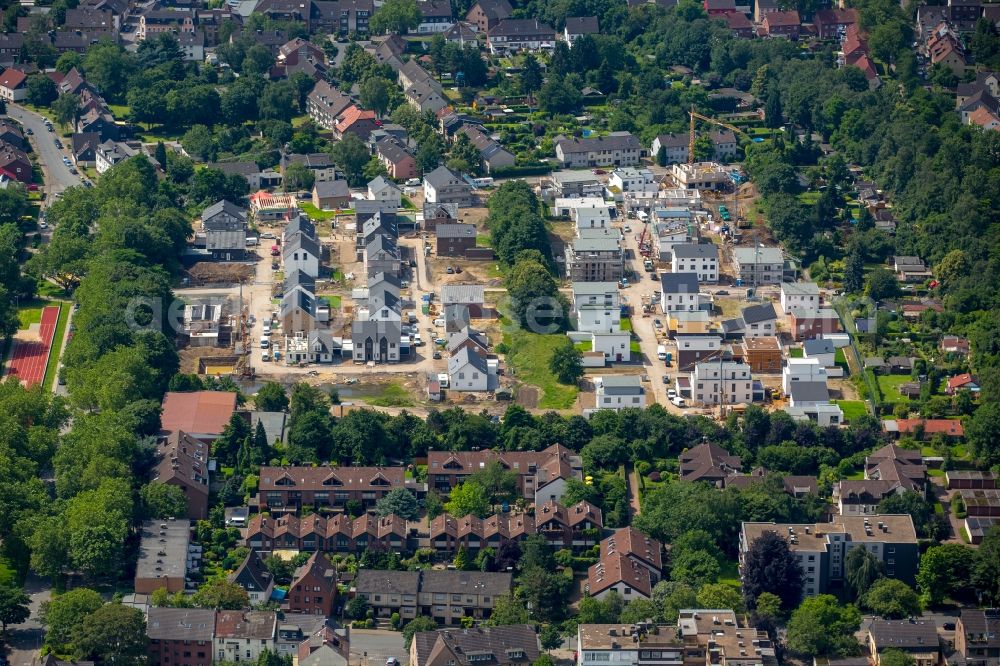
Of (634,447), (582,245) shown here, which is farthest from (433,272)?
(634,447)

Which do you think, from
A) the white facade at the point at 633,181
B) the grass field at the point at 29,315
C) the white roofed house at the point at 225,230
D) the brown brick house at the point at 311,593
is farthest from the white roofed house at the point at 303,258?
the brown brick house at the point at 311,593

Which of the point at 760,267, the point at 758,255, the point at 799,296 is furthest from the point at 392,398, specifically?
the point at 758,255

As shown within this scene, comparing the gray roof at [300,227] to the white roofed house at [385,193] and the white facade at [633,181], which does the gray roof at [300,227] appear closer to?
the white roofed house at [385,193]

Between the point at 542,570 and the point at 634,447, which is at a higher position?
the point at 634,447

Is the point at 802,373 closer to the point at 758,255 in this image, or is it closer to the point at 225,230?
the point at 758,255

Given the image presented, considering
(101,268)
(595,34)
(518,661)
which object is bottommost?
(518,661)

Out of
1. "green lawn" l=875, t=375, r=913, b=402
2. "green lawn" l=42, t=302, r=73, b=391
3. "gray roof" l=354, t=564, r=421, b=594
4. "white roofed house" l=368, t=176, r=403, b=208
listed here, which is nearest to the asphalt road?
"green lawn" l=42, t=302, r=73, b=391

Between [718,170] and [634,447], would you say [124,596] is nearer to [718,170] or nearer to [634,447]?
[634,447]
